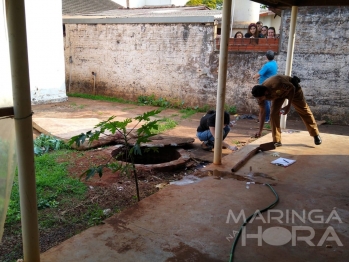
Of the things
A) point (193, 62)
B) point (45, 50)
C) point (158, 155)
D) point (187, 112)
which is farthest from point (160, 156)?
point (45, 50)

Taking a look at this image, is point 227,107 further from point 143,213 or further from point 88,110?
point 143,213

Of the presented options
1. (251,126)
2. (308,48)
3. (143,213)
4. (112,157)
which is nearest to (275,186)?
(143,213)

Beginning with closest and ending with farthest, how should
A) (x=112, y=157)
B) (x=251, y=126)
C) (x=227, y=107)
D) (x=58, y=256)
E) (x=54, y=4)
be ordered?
(x=58, y=256) < (x=112, y=157) < (x=251, y=126) < (x=227, y=107) < (x=54, y=4)

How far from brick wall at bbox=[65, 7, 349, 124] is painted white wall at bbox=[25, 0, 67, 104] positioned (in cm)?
150

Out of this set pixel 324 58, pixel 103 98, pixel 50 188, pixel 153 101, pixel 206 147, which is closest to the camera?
pixel 50 188

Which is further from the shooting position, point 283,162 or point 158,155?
point 158,155

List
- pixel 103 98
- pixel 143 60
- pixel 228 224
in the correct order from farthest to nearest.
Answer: pixel 103 98
pixel 143 60
pixel 228 224

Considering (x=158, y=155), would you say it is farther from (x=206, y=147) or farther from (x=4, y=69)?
(x=4, y=69)

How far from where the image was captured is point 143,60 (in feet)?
39.0

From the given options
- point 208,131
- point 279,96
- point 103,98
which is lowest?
point 103,98

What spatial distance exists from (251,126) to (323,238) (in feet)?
18.5

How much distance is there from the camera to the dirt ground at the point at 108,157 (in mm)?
3453

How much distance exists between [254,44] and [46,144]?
623cm

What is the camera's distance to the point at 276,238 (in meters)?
3.12
